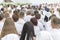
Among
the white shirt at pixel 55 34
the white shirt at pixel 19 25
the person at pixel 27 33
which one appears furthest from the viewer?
the white shirt at pixel 19 25

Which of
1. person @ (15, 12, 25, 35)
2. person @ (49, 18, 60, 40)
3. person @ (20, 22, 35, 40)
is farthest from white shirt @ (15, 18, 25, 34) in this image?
person @ (20, 22, 35, 40)

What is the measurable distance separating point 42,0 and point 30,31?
27.5 metres

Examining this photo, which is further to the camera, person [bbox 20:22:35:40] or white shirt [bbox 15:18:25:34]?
white shirt [bbox 15:18:25:34]

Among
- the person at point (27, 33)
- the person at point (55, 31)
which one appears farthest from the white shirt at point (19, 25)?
the person at point (27, 33)

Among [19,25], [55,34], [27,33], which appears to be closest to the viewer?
[27,33]

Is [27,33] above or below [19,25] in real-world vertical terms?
below

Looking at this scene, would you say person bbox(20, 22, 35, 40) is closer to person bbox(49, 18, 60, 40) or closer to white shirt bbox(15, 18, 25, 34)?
person bbox(49, 18, 60, 40)

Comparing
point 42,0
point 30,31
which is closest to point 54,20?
point 30,31

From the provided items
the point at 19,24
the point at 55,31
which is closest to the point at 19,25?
the point at 19,24

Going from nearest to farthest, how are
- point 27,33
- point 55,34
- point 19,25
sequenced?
point 27,33, point 55,34, point 19,25

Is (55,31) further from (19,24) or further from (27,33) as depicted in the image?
(19,24)

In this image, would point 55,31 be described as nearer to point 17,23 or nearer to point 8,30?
point 8,30

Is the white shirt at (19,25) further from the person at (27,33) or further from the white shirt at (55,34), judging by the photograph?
the person at (27,33)

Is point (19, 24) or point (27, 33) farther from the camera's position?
point (19, 24)
